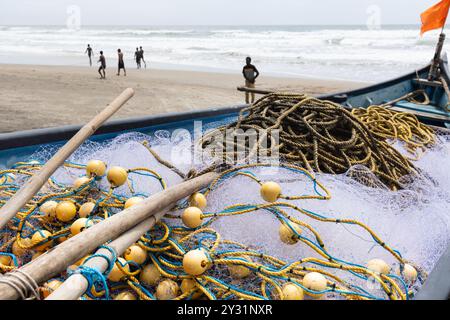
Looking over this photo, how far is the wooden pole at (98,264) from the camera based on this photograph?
118 cm

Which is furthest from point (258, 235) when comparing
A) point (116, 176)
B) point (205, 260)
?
point (116, 176)

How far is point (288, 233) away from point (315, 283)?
0.30m

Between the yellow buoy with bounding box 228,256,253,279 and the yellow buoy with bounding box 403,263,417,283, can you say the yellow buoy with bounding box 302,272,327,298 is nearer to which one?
the yellow buoy with bounding box 228,256,253,279

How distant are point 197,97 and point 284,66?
1202cm

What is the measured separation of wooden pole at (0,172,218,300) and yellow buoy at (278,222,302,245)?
540 millimetres

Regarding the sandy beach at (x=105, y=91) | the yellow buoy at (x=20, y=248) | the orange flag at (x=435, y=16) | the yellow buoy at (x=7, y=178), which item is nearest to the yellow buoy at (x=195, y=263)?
the yellow buoy at (x=20, y=248)

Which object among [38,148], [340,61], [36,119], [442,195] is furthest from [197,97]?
[340,61]

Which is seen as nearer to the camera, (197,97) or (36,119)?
(36,119)

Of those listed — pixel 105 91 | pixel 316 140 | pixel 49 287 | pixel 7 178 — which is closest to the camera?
pixel 49 287

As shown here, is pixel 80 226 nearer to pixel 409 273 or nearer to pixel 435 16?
pixel 409 273

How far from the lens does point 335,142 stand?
2.82 metres

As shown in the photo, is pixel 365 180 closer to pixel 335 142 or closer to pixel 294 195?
pixel 335 142

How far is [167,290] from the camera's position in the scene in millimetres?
1665

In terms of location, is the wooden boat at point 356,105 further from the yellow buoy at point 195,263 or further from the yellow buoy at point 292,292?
the yellow buoy at point 195,263
